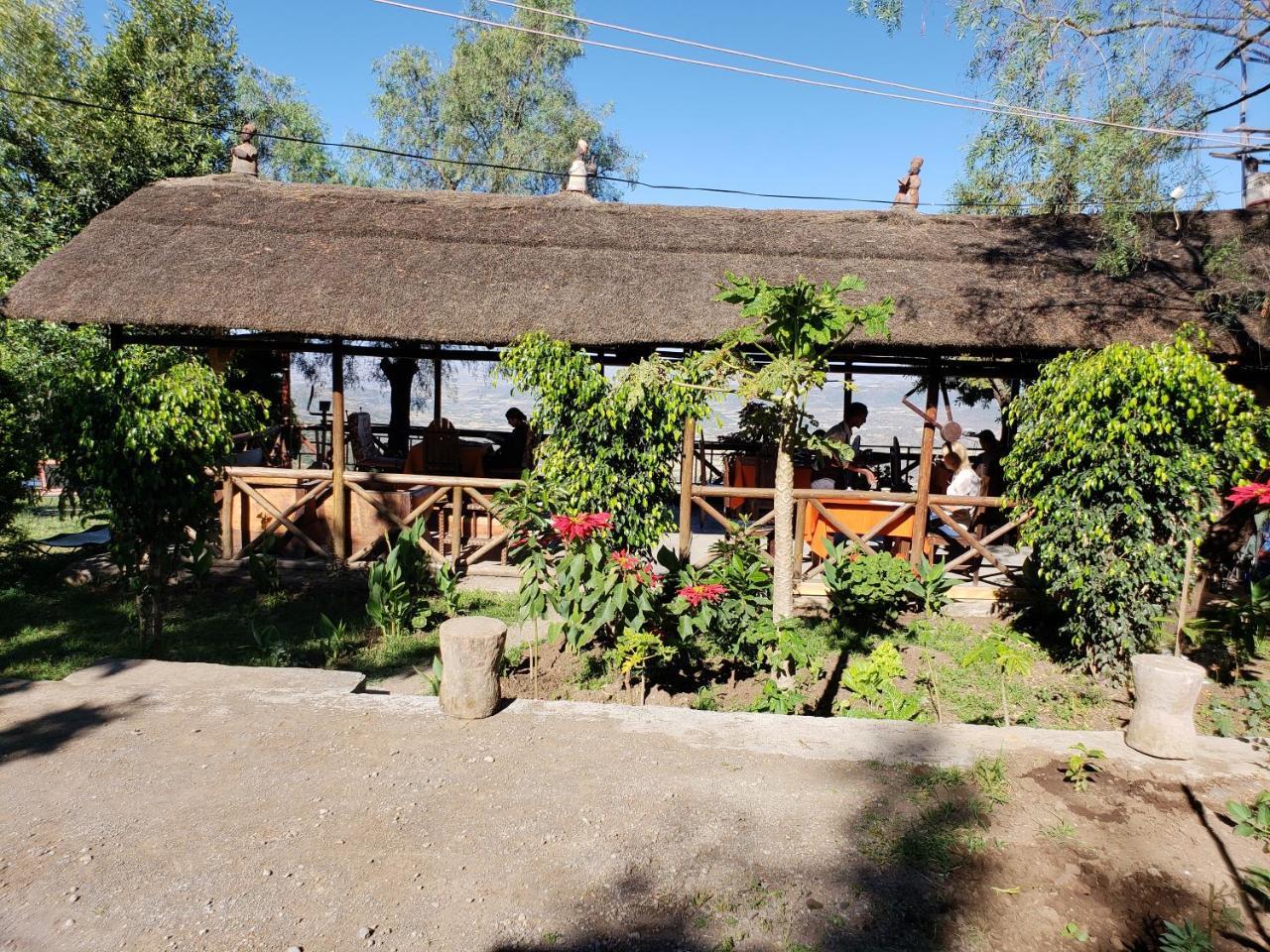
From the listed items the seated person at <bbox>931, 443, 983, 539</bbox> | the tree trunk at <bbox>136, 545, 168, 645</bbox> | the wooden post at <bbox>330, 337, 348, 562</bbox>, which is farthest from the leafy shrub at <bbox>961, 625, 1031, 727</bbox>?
the wooden post at <bbox>330, 337, 348, 562</bbox>

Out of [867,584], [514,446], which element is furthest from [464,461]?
[867,584]

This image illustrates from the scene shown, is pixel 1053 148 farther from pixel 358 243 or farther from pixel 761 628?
pixel 358 243

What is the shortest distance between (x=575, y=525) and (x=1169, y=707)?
341 centimetres

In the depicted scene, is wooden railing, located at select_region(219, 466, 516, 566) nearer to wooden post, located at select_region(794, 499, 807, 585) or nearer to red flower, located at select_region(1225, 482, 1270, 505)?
wooden post, located at select_region(794, 499, 807, 585)

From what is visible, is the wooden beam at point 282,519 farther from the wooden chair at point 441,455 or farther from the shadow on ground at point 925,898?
the shadow on ground at point 925,898

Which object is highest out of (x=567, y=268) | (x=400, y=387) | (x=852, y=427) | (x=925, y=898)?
(x=567, y=268)

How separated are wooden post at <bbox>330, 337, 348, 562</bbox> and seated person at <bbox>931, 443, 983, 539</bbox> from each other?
612 centimetres

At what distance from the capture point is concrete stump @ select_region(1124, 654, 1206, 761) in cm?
380

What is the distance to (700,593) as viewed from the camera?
5.07m

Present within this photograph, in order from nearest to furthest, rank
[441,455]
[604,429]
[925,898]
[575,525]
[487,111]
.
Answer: [925,898], [575,525], [604,429], [441,455], [487,111]

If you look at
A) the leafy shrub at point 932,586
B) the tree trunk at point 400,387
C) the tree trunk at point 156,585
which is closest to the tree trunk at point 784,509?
the leafy shrub at point 932,586

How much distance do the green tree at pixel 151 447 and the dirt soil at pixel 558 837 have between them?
4.65 feet

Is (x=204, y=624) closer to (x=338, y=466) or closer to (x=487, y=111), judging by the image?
(x=338, y=466)

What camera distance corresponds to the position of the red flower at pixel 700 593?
507 centimetres
